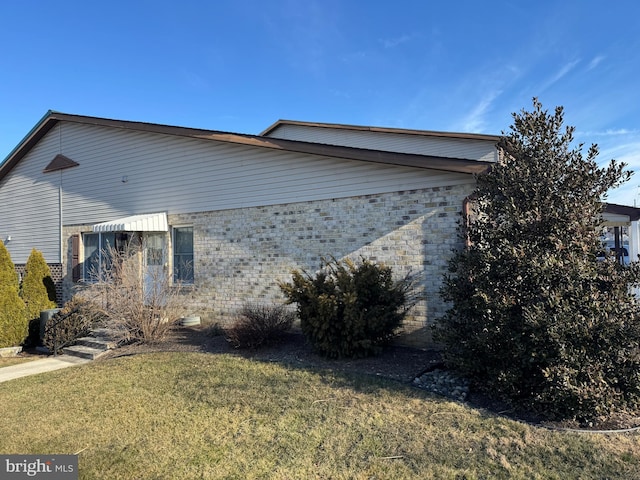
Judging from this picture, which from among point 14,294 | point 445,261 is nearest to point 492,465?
point 445,261

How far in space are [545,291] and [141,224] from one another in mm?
9330

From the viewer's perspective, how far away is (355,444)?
147 inches

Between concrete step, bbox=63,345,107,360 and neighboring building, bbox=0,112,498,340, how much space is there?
231cm

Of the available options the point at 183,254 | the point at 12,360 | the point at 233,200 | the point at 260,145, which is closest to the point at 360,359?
the point at 260,145

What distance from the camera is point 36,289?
1066cm

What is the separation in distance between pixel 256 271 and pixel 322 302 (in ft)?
11.2

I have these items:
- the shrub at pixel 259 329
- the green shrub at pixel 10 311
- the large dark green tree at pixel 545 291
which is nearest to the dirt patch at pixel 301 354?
the shrub at pixel 259 329

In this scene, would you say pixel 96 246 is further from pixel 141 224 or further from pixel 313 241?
pixel 313 241

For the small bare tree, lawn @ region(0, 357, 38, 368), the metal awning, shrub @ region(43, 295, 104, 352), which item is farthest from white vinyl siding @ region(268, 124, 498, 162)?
lawn @ region(0, 357, 38, 368)

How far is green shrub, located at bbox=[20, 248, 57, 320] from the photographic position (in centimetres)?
1038

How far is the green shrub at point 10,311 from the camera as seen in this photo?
9031 mm

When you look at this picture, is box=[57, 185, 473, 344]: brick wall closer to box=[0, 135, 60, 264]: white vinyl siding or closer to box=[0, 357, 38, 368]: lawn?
box=[0, 357, 38, 368]: lawn

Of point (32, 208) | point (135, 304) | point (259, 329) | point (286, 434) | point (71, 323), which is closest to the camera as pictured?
point (286, 434)

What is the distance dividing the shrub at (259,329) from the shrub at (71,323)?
3405 millimetres
